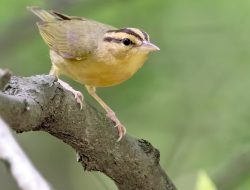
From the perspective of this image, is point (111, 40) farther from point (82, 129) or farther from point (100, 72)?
point (82, 129)

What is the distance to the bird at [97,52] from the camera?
3.75 metres

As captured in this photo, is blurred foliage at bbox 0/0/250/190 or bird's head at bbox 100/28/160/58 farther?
blurred foliage at bbox 0/0/250/190

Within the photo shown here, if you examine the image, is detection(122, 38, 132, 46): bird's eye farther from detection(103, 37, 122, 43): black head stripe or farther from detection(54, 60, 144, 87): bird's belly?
detection(54, 60, 144, 87): bird's belly

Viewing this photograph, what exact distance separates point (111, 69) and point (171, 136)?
172 centimetres

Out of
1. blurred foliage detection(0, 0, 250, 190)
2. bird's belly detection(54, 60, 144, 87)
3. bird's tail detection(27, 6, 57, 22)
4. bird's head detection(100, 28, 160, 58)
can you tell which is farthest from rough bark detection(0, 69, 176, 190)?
bird's tail detection(27, 6, 57, 22)

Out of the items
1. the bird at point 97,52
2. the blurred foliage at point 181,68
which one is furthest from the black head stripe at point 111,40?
the blurred foliage at point 181,68

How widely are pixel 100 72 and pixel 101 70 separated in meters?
0.02

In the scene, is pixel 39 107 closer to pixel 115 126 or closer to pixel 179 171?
pixel 115 126

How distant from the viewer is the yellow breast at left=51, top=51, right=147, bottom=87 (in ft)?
12.2

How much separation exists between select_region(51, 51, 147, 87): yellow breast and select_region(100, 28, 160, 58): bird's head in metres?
0.05

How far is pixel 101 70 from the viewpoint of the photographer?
3.77 m

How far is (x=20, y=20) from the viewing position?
465 centimetres

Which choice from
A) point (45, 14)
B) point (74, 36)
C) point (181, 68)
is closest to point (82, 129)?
point (74, 36)

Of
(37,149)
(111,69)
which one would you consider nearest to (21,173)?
(111,69)
